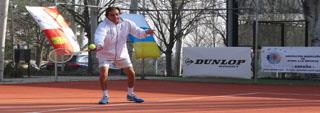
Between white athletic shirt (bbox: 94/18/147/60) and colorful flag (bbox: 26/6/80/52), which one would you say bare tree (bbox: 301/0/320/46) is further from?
white athletic shirt (bbox: 94/18/147/60)

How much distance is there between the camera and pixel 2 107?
11836 mm

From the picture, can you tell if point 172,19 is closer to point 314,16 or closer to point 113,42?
point 314,16

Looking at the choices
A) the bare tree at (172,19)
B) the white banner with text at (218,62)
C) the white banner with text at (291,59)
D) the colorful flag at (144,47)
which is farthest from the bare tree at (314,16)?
the bare tree at (172,19)

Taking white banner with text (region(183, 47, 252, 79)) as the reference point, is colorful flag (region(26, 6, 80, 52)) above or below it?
above

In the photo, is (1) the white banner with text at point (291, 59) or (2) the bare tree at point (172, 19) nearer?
(1) the white banner with text at point (291, 59)

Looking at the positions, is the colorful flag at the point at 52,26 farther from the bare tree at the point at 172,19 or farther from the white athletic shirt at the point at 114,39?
the bare tree at the point at 172,19

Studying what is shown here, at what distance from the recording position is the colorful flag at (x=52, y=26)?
22.0 m

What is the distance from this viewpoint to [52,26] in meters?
22.1

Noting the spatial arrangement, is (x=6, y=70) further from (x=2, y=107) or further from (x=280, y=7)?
(x=2, y=107)

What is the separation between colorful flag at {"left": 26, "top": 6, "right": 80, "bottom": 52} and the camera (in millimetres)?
21969

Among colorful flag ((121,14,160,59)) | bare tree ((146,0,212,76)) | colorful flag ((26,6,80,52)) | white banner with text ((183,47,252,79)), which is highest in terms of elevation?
bare tree ((146,0,212,76))

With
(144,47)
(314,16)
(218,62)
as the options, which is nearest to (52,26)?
(144,47)

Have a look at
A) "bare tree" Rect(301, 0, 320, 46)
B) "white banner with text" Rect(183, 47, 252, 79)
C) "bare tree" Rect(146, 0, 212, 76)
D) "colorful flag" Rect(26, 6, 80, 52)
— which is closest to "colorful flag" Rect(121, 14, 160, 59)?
"white banner with text" Rect(183, 47, 252, 79)

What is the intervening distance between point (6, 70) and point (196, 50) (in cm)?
840
